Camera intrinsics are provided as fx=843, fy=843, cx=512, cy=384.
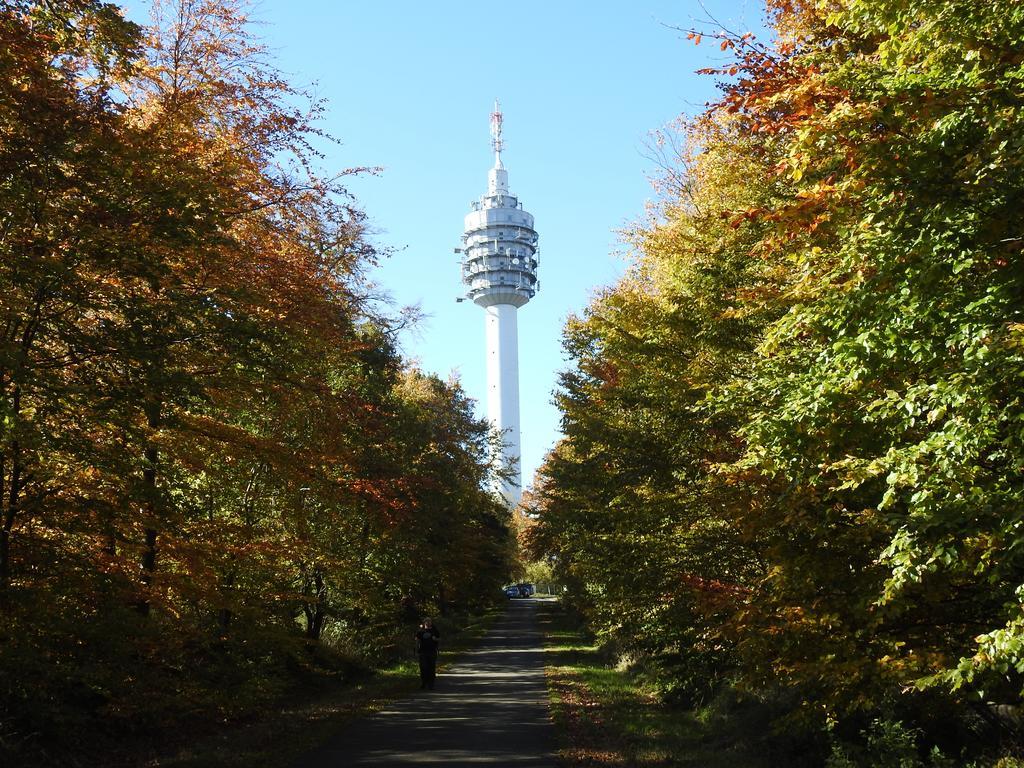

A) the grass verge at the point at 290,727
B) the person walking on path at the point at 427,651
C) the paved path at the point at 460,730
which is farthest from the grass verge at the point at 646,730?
the grass verge at the point at 290,727

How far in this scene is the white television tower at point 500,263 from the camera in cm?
13062

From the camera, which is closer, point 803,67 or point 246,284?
point 803,67

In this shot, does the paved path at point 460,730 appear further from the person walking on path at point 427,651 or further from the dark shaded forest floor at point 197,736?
the dark shaded forest floor at point 197,736

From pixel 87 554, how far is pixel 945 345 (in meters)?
10.3

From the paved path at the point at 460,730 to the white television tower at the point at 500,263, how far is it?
352 ft

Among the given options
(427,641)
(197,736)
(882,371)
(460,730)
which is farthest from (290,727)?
(882,371)

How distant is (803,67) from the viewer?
874 centimetres

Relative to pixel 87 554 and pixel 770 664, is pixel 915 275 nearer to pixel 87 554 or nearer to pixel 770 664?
pixel 770 664

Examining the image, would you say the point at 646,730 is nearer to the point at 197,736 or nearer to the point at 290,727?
the point at 290,727

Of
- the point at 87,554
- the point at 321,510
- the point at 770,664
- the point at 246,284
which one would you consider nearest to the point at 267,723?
the point at 87,554

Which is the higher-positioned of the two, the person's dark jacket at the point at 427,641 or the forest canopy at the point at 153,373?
the forest canopy at the point at 153,373

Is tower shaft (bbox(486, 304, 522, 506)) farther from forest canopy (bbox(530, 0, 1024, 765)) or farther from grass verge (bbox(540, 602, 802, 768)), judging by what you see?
forest canopy (bbox(530, 0, 1024, 765))

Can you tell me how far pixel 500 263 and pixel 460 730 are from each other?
12685 centimetres

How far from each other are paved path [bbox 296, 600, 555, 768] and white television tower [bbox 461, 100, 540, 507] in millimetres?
107178
